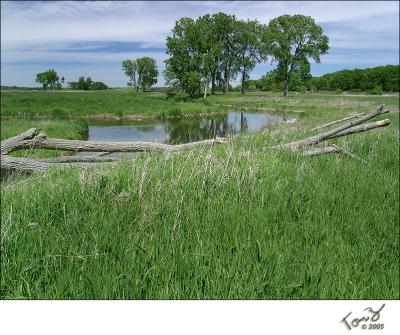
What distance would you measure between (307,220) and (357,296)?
4.52 ft

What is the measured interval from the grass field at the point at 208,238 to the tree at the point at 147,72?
498 centimetres

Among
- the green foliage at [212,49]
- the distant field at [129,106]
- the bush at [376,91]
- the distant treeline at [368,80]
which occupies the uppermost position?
the distant treeline at [368,80]

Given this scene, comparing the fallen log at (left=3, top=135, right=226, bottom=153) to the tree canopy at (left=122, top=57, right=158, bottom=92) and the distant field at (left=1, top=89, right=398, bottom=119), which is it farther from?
the distant field at (left=1, top=89, right=398, bottom=119)

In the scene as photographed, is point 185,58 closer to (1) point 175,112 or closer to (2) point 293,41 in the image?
(2) point 293,41

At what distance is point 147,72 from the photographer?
1093 centimetres

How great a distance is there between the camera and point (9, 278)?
10.1 ft

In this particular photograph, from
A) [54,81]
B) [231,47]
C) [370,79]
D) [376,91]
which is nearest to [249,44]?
[231,47]

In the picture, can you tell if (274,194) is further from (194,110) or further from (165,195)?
(194,110)

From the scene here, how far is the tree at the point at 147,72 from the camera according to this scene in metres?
10.5

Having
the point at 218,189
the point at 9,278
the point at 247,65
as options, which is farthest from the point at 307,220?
the point at 247,65

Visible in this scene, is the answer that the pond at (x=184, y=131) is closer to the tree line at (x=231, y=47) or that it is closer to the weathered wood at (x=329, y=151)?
the tree line at (x=231, y=47)
